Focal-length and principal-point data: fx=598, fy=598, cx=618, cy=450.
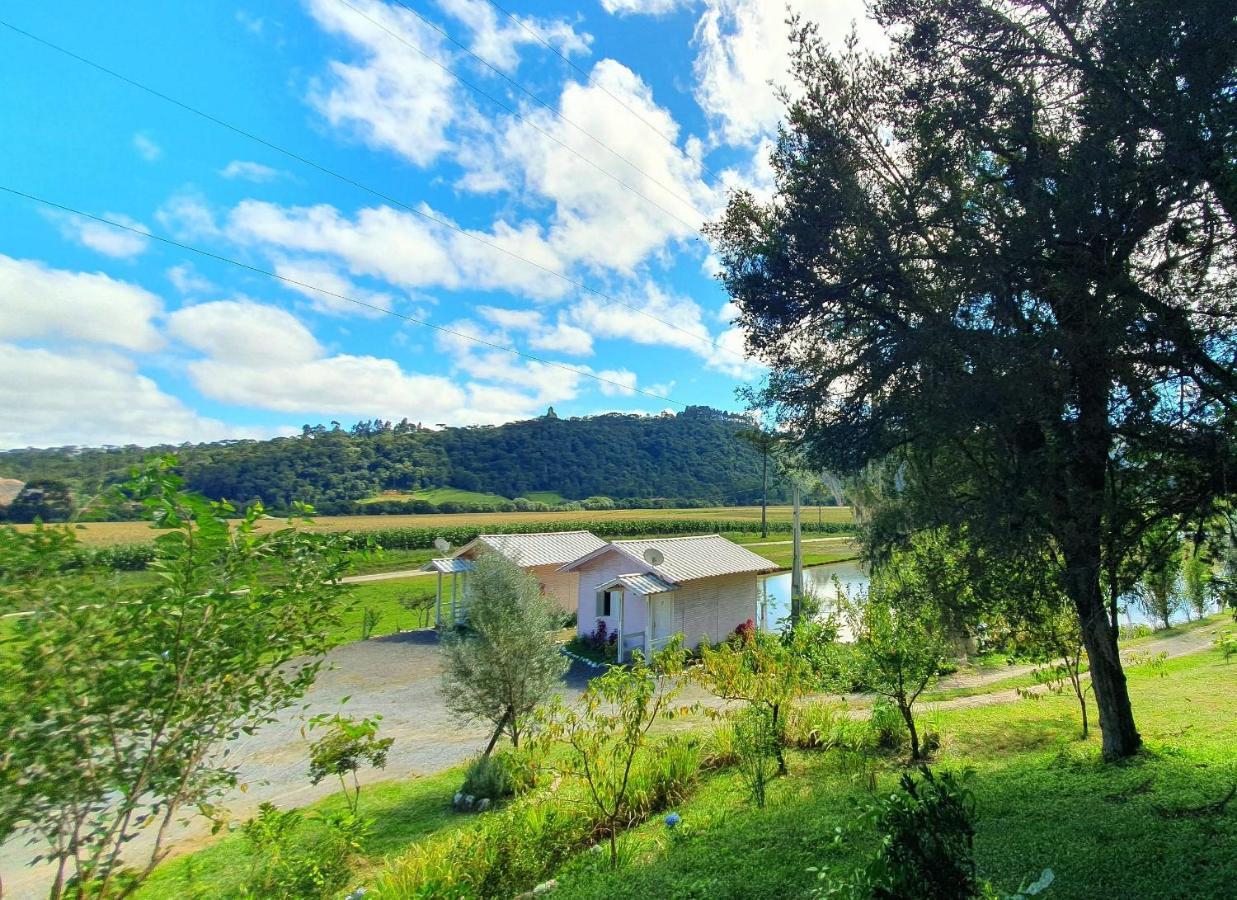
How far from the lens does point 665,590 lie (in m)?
20.0

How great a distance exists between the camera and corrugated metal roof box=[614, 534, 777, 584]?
21.2 m

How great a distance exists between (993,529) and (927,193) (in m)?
3.79

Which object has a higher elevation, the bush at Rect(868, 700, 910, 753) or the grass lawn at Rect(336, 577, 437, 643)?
the grass lawn at Rect(336, 577, 437, 643)

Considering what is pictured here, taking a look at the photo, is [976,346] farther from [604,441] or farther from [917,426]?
[604,441]

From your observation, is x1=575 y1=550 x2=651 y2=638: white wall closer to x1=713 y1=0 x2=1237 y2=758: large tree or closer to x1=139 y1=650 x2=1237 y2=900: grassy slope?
x1=139 y1=650 x2=1237 y2=900: grassy slope

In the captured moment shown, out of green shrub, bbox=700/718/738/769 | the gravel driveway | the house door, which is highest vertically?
the house door

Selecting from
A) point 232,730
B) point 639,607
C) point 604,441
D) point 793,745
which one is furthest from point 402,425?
point 232,730

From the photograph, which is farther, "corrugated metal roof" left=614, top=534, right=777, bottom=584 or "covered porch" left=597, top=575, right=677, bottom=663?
"corrugated metal roof" left=614, top=534, right=777, bottom=584

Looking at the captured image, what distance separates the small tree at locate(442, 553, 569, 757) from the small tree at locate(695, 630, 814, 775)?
3.05 metres

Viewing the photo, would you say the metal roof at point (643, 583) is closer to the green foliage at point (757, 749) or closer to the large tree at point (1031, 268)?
the green foliage at point (757, 749)

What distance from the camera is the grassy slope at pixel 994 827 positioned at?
15.9 ft

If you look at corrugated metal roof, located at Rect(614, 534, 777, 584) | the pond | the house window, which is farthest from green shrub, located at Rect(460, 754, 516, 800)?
the house window

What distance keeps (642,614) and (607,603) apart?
6.23ft

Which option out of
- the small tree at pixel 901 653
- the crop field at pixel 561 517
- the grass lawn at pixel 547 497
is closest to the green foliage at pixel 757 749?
the small tree at pixel 901 653
